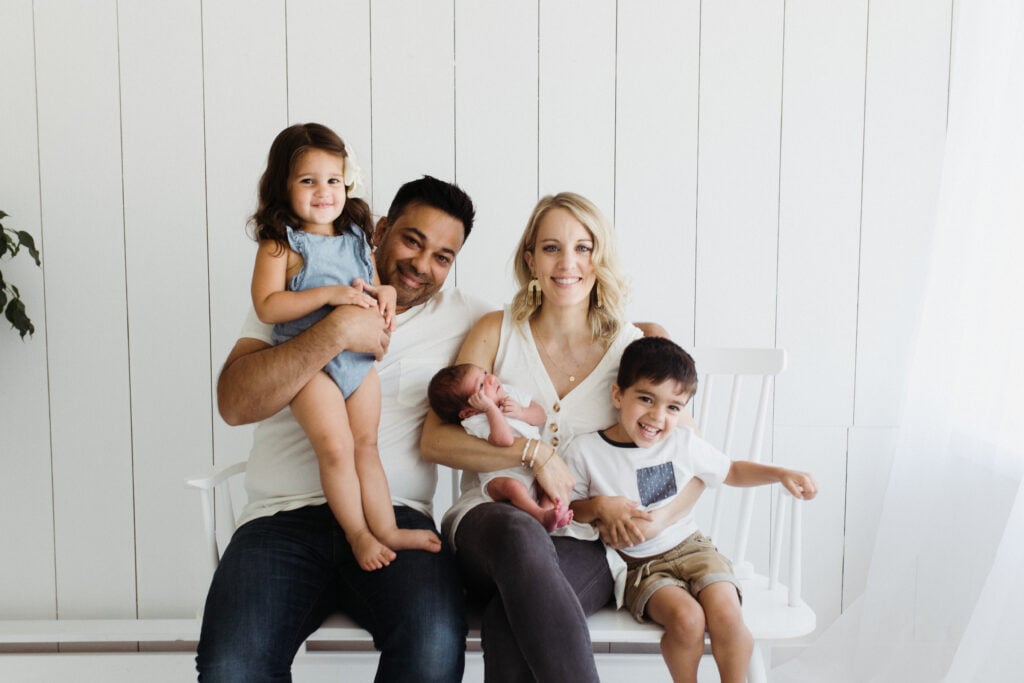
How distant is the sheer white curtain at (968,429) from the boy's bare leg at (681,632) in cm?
63

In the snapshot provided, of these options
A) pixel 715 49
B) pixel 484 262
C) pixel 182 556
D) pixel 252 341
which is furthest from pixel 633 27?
pixel 182 556

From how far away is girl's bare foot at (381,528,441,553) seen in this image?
5.04 ft

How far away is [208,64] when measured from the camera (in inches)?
88.3

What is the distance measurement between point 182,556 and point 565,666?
153cm

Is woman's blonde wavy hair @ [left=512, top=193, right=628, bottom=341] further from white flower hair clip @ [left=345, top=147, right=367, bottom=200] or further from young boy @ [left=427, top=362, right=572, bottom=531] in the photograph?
white flower hair clip @ [left=345, top=147, right=367, bottom=200]

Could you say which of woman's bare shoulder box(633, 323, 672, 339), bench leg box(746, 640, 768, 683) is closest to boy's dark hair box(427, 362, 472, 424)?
woman's bare shoulder box(633, 323, 672, 339)

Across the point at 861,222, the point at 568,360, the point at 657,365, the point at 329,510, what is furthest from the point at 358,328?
the point at 861,222

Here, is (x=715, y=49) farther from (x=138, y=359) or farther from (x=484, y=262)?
(x=138, y=359)

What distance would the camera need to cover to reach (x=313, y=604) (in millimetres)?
1487

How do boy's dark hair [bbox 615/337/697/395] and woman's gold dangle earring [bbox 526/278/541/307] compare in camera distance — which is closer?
boy's dark hair [bbox 615/337/697/395]

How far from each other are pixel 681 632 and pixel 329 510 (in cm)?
74

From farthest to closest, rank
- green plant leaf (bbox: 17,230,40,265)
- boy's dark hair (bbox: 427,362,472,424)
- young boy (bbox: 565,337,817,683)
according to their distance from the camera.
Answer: green plant leaf (bbox: 17,230,40,265) < boy's dark hair (bbox: 427,362,472,424) < young boy (bbox: 565,337,817,683)

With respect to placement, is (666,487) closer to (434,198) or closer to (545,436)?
(545,436)

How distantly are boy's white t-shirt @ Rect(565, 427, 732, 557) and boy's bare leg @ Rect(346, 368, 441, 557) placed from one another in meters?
0.35
